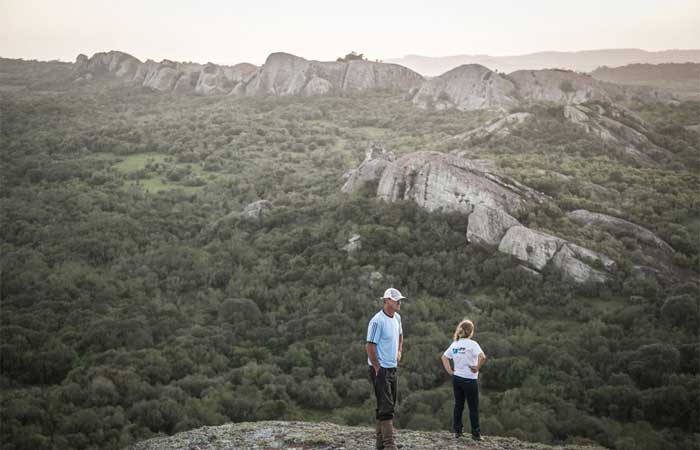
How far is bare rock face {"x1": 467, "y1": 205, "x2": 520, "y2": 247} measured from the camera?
101ft

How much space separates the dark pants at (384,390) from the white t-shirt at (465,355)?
1.28 metres

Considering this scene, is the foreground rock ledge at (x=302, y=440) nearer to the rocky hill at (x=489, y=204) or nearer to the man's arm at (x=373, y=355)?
the man's arm at (x=373, y=355)

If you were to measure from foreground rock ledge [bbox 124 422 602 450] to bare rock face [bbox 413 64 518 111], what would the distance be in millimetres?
68573

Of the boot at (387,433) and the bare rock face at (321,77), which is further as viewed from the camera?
the bare rock face at (321,77)

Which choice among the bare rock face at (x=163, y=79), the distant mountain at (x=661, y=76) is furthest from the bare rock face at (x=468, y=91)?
the bare rock face at (x=163, y=79)

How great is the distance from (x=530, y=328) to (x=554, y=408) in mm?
6944

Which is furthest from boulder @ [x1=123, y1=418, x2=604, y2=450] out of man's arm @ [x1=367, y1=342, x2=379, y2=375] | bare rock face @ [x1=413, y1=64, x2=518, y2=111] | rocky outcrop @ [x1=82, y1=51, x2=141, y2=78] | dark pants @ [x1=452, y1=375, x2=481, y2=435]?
rocky outcrop @ [x1=82, y1=51, x2=141, y2=78]

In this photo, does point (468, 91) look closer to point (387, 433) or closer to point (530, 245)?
point (530, 245)

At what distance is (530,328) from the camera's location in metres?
24.9

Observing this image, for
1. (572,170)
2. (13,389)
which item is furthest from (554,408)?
(572,170)

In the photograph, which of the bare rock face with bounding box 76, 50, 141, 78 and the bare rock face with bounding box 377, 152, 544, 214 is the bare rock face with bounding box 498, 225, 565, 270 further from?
the bare rock face with bounding box 76, 50, 141, 78

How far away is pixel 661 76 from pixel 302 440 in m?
114

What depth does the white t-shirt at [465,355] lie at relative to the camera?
9.71 m

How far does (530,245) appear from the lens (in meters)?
29.0
